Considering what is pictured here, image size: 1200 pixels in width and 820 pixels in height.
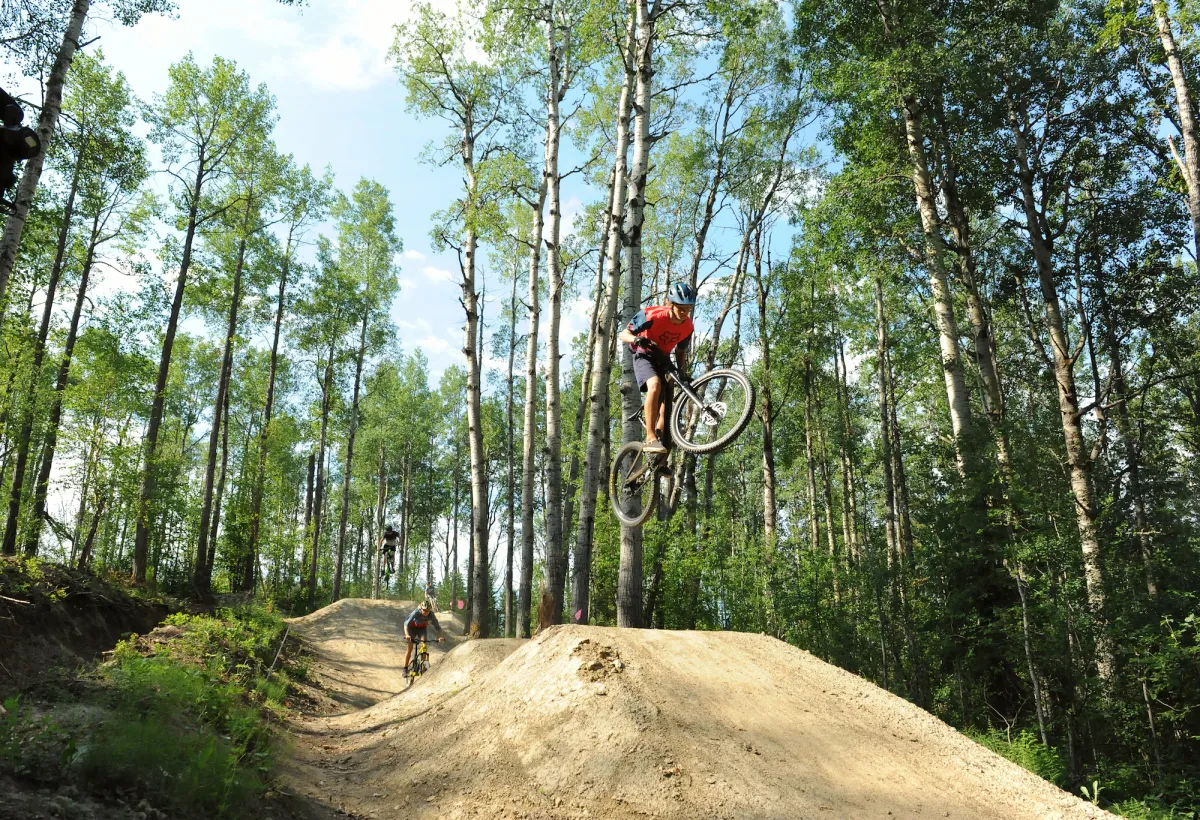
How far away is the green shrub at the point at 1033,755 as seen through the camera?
877cm

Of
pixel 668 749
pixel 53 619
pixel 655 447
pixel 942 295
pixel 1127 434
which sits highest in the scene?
pixel 942 295

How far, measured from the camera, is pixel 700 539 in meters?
13.2

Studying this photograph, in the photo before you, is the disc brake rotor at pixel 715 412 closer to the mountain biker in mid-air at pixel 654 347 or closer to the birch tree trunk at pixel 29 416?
the mountain biker in mid-air at pixel 654 347

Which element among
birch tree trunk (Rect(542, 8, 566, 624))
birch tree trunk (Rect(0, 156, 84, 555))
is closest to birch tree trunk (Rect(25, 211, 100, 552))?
birch tree trunk (Rect(0, 156, 84, 555))

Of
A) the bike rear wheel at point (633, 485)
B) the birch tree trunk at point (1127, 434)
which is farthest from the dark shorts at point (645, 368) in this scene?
the birch tree trunk at point (1127, 434)

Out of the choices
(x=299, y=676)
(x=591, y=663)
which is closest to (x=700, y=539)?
(x=591, y=663)

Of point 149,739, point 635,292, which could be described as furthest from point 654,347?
point 149,739

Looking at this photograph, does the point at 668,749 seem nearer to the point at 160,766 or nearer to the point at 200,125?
the point at 160,766

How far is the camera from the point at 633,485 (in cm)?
738

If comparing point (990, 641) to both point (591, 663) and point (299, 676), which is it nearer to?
point (591, 663)

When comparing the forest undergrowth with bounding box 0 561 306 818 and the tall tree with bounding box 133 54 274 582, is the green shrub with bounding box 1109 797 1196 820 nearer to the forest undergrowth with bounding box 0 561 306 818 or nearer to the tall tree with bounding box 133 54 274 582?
the forest undergrowth with bounding box 0 561 306 818

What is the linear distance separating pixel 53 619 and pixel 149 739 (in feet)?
25.7

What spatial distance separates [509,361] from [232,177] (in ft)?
41.0

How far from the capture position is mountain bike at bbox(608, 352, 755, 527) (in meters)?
5.89
